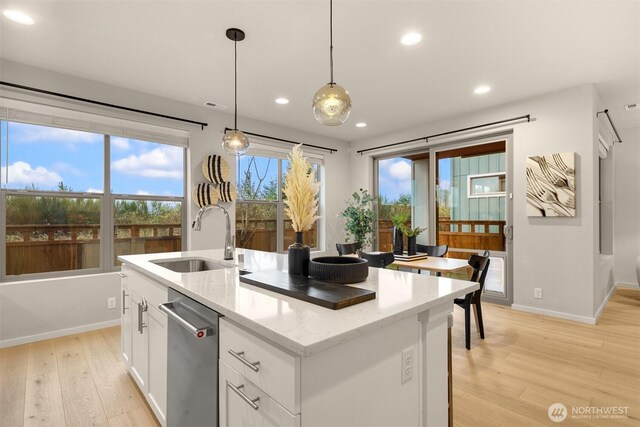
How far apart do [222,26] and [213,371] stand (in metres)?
2.38

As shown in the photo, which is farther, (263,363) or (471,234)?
(471,234)

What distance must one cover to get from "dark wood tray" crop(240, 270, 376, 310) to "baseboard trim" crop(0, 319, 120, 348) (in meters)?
2.87

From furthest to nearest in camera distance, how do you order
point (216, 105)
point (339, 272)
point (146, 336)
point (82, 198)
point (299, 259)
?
point (216, 105), point (82, 198), point (146, 336), point (299, 259), point (339, 272)

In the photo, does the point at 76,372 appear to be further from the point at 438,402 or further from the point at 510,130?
the point at 510,130

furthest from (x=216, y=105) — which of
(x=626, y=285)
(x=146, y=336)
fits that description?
(x=626, y=285)

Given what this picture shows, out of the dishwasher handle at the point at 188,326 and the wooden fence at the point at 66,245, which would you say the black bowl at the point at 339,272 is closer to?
the dishwasher handle at the point at 188,326

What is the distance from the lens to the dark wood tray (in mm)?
1152

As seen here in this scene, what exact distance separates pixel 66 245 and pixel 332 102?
327cm

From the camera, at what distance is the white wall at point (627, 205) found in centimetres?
522

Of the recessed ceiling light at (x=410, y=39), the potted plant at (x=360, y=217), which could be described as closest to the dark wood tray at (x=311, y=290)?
the recessed ceiling light at (x=410, y=39)

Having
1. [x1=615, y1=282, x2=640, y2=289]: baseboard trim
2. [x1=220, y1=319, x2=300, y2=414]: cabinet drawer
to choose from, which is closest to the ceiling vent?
[x1=220, y1=319, x2=300, y2=414]: cabinet drawer

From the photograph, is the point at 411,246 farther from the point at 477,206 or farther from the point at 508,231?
the point at 477,206

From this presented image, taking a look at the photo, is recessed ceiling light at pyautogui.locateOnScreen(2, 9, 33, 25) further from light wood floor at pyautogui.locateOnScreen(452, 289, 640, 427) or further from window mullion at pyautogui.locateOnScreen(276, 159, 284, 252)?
light wood floor at pyautogui.locateOnScreen(452, 289, 640, 427)

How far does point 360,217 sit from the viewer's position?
222 inches
